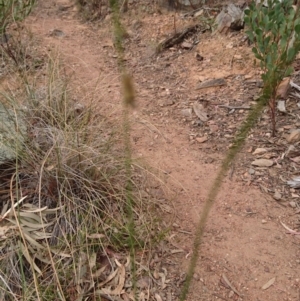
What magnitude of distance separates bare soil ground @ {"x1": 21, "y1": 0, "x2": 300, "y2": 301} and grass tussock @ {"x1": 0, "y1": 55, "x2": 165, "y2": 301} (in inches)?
7.5

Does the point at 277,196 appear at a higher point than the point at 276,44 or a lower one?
lower

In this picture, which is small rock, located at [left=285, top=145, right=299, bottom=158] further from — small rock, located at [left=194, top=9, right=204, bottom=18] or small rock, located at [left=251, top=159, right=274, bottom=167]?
small rock, located at [left=194, top=9, right=204, bottom=18]

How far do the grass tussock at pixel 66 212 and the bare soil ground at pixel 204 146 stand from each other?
0.19 meters

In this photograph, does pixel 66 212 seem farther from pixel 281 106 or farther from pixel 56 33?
pixel 56 33

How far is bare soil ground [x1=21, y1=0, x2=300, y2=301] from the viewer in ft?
5.45

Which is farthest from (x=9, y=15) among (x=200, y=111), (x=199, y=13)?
(x=200, y=111)

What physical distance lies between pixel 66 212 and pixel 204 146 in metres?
0.97

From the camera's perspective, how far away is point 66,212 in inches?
65.9

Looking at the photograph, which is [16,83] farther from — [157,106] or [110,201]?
[110,201]

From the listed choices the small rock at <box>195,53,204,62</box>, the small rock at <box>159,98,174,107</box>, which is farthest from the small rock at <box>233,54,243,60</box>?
the small rock at <box>159,98,174,107</box>

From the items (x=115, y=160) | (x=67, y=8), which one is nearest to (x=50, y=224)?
(x=115, y=160)

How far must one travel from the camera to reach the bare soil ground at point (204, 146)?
5.45 ft

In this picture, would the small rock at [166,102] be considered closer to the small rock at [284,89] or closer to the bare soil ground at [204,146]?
the bare soil ground at [204,146]

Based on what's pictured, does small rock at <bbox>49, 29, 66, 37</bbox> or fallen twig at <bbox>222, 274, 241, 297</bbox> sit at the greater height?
fallen twig at <bbox>222, 274, 241, 297</bbox>
